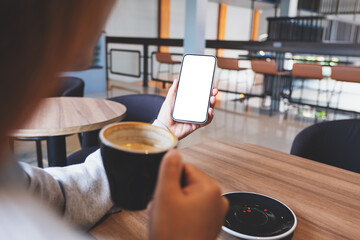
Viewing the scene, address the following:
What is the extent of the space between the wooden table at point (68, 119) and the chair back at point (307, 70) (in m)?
3.62

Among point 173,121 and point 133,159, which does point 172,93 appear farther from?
point 133,159

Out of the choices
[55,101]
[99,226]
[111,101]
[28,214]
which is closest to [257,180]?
[99,226]

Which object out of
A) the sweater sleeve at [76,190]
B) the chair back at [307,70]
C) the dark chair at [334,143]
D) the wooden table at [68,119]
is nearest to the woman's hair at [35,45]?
the sweater sleeve at [76,190]

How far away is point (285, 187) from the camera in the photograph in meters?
0.83

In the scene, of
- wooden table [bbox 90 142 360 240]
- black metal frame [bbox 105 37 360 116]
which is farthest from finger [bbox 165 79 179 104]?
black metal frame [bbox 105 37 360 116]

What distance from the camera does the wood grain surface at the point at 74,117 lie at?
1381mm

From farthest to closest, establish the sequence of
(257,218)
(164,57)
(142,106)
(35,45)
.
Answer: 1. (164,57)
2. (142,106)
3. (257,218)
4. (35,45)

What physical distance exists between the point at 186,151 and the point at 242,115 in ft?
13.0

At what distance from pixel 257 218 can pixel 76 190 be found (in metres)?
0.38

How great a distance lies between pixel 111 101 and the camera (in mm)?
2010

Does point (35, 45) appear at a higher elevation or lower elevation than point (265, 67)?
higher

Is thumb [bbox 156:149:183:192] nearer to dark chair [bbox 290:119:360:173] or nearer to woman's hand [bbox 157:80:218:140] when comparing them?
woman's hand [bbox 157:80:218:140]

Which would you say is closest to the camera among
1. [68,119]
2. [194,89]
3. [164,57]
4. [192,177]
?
[192,177]

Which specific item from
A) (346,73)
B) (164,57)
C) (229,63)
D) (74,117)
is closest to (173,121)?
(74,117)
